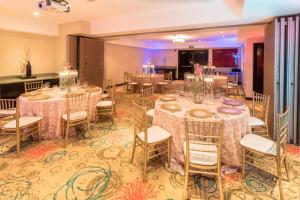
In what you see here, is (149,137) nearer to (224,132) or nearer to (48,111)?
(224,132)

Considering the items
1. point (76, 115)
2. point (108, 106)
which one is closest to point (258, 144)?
point (76, 115)

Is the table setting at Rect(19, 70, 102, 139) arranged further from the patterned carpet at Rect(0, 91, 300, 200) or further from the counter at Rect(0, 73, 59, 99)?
Answer: the counter at Rect(0, 73, 59, 99)

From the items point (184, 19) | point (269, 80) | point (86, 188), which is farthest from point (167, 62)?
point (86, 188)

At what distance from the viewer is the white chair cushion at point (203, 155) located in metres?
2.22

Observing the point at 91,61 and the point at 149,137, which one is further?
the point at 91,61

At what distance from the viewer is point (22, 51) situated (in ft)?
21.1

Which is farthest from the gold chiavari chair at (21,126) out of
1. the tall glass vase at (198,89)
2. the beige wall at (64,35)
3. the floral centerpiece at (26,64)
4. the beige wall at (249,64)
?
the beige wall at (249,64)

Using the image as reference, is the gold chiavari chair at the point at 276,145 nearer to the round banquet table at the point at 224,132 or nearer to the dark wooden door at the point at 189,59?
the round banquet table at the point at 224,132

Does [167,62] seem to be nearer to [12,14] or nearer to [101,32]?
[101,32]

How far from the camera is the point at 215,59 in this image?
522 inches

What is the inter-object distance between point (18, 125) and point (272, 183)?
3.97 metres

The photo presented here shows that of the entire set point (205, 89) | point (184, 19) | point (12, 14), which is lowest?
point (205, 89)

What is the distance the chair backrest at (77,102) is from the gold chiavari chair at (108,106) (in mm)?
798

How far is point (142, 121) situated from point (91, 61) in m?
5.37
